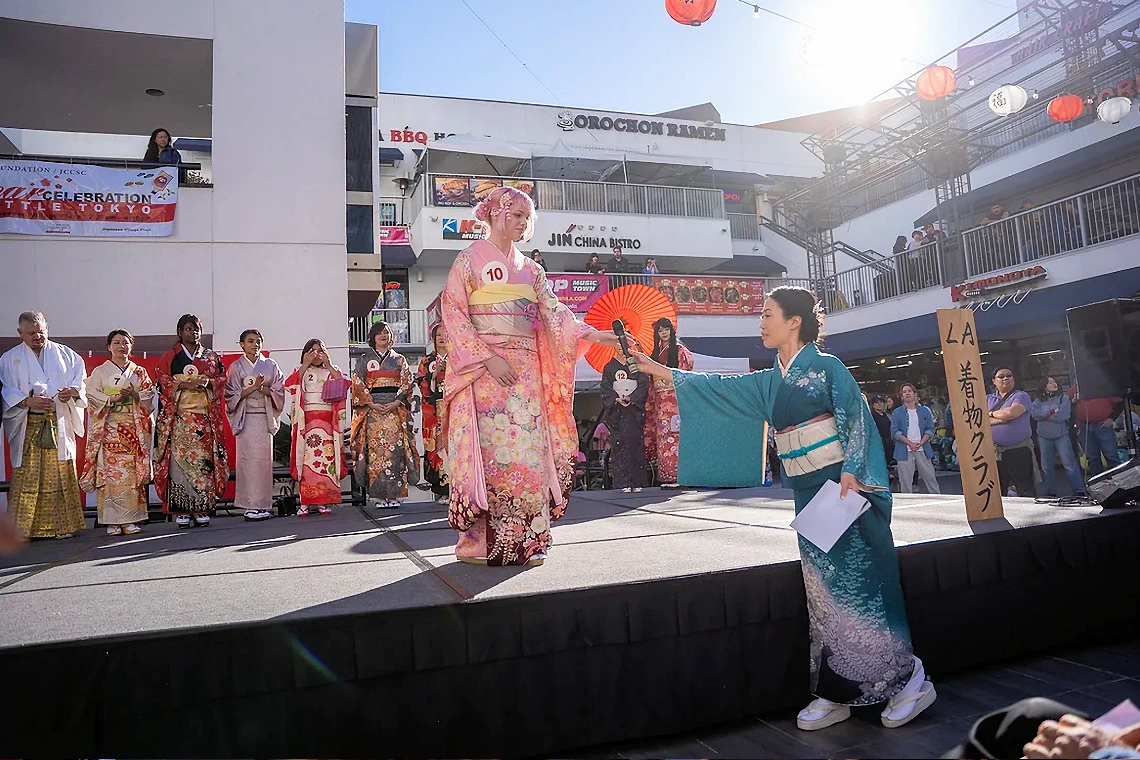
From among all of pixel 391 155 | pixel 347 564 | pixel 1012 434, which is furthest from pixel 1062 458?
pixel 391 155

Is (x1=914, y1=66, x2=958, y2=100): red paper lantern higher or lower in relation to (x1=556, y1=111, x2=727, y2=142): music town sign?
lower

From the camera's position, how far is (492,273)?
9.56 feet

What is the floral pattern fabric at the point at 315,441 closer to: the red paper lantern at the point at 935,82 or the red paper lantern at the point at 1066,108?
the red paper lantern at the point at 935,82

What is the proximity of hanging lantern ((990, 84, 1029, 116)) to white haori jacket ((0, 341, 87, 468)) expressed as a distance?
12363mm

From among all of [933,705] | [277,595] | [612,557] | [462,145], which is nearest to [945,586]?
[933,705]

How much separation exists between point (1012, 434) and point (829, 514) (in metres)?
5.29

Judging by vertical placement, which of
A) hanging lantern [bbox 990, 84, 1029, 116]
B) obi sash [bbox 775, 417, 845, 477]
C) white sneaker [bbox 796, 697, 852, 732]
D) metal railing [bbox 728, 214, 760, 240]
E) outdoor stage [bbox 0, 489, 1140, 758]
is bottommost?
white sneaker [bbox 796, 697, 852, 732]

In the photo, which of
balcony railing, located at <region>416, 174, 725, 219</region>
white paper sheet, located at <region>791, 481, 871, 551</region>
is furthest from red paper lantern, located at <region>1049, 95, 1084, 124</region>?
white paper sheet, located at <region>791, 481, 871, 551</region>

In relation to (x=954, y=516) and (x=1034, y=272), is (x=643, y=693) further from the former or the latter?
(x=1034, y=272)

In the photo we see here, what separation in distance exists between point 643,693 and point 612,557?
62 centimetres

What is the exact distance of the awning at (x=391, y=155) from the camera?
58.4 ft

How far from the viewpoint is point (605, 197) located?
65.0 feet

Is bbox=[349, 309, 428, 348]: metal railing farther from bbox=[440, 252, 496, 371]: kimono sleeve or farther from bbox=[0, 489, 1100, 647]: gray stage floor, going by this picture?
bbox=[440, 252, 496, 371]: kimono sleeve

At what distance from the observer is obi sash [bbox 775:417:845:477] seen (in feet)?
7.57
